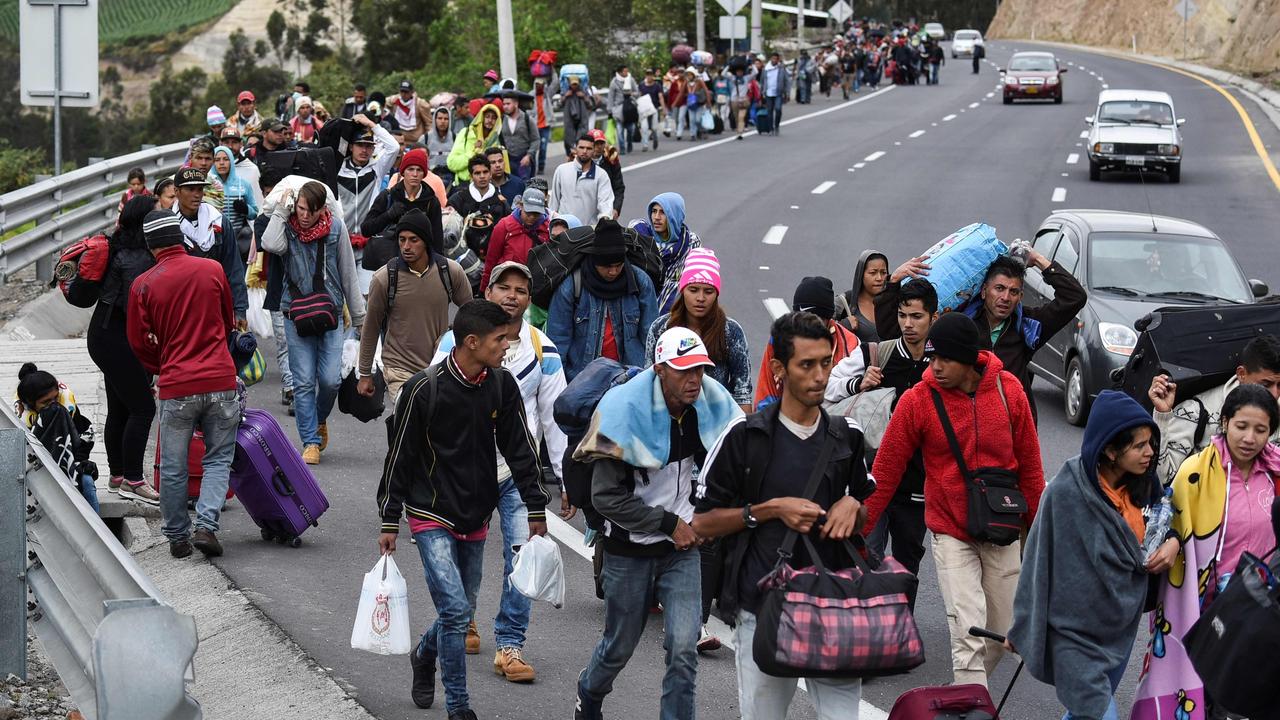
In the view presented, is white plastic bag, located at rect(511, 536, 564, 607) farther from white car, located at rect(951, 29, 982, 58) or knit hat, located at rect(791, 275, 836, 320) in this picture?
white car, located at rect(951, 29, 982, 58)

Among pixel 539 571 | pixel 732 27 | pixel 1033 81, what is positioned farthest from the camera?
pixel 1033 81

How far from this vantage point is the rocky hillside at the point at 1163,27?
6181 centimetres

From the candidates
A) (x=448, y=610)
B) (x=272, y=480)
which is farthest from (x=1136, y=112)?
(x=448, y=610)

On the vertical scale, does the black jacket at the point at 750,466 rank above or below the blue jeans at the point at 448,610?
above

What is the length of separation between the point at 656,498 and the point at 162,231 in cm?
381

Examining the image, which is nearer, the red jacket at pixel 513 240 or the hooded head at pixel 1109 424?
the hooded head at pixel 1109 424

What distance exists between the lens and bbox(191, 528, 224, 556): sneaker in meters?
9.11

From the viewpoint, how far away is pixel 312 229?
10.9 m

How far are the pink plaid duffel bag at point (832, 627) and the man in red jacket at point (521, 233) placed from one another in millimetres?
7270

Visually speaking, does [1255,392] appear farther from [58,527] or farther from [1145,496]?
[58,527]

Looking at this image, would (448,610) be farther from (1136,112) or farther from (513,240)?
(1136,112)

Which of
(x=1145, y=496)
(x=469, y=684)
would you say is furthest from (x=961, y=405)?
(x=469, y=684)

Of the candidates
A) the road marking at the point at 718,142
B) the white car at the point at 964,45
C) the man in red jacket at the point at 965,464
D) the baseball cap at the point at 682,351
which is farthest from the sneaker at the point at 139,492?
the white car at the point at 964,45

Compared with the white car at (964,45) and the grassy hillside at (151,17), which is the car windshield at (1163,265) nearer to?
the white car at (964,45)
